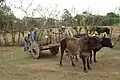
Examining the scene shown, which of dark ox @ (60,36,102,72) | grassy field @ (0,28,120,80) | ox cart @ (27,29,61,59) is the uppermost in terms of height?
dark ox @ (60,36,102,72)

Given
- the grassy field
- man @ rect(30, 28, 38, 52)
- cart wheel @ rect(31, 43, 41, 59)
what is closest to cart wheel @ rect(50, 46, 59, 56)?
cart wheel @ rect(31, 43, 41, 59)

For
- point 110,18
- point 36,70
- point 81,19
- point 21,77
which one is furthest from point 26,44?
point 110,18

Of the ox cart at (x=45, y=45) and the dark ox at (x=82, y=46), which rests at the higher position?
the dark ox at (x=82, y=46)

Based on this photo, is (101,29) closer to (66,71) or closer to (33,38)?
(33,38)

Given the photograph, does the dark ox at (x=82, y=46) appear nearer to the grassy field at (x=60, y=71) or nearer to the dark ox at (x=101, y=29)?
the grassy field at (x=60, y=71)

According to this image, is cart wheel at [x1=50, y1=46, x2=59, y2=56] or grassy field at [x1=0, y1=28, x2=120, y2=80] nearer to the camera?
grassy field at [x1=0, y1=28, x2=120, y2=80]

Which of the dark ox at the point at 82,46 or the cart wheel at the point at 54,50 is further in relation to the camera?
the cart wheel at the point at 54,50

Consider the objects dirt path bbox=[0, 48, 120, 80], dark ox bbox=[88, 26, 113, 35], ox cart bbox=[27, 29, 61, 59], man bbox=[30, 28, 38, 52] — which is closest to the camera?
dirt path bbox=[0, 48, 120, 80]

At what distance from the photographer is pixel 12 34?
1922 cm

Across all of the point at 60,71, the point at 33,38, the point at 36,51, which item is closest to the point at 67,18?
the point at 33,38

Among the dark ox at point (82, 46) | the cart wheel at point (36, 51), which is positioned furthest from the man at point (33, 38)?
the dark ox at point (82, 46)

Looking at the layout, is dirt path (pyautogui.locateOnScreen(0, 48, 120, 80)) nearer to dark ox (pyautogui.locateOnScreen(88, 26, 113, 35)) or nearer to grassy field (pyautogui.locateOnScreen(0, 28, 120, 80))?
grassy field (pyautogui.locateOnScreen(0, 28, 120, 80))

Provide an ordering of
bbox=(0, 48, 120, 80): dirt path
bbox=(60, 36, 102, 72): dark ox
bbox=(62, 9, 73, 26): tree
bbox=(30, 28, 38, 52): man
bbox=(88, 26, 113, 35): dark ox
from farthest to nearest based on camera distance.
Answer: bbox=(62, 9, 73, 26): tree → bbox=(88, 26, 113, 35): dark ox → bbox=(30, 28, 38, 52): man → bbox=(60, 36, 102, 72): dark ox → bbox=(0, 48, 120, 80): dirt path

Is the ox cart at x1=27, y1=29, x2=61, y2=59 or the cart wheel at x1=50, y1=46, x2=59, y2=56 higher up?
the ox cart at x1=27, y1=29, x2=61, y2=59
